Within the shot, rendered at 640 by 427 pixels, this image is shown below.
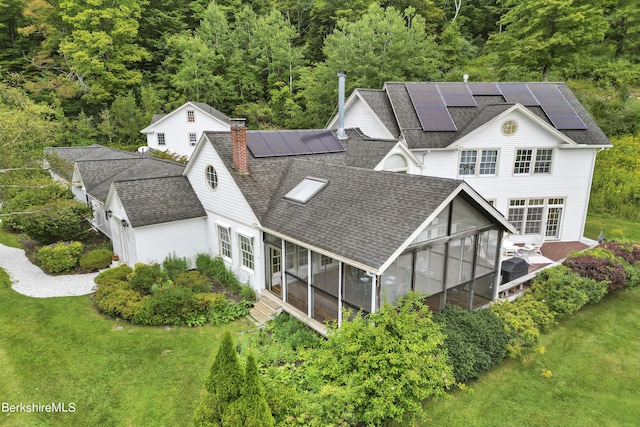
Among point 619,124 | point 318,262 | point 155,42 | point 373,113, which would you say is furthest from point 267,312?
A: point 155,42

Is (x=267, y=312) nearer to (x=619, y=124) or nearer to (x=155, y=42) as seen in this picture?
(x=619, y=124)

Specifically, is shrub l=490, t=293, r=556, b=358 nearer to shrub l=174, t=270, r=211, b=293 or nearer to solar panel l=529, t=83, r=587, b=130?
shrub l=174, t=270, r=211, b=293

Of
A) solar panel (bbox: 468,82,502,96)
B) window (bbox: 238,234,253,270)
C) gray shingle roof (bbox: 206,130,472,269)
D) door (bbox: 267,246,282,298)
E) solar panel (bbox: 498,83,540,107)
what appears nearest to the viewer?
gray shingle roof (bbox: 206,130,472,269)

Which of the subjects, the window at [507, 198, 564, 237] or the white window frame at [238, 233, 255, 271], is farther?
the window at [507, 198, 564, 237]

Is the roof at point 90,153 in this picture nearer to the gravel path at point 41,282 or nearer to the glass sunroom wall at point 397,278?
the gravel path at point 41,282

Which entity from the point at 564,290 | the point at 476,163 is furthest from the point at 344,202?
the point at 476,163

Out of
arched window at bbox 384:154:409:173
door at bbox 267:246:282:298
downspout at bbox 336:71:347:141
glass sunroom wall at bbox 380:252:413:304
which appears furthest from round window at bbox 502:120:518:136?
door at bbox 267:246:282:298
